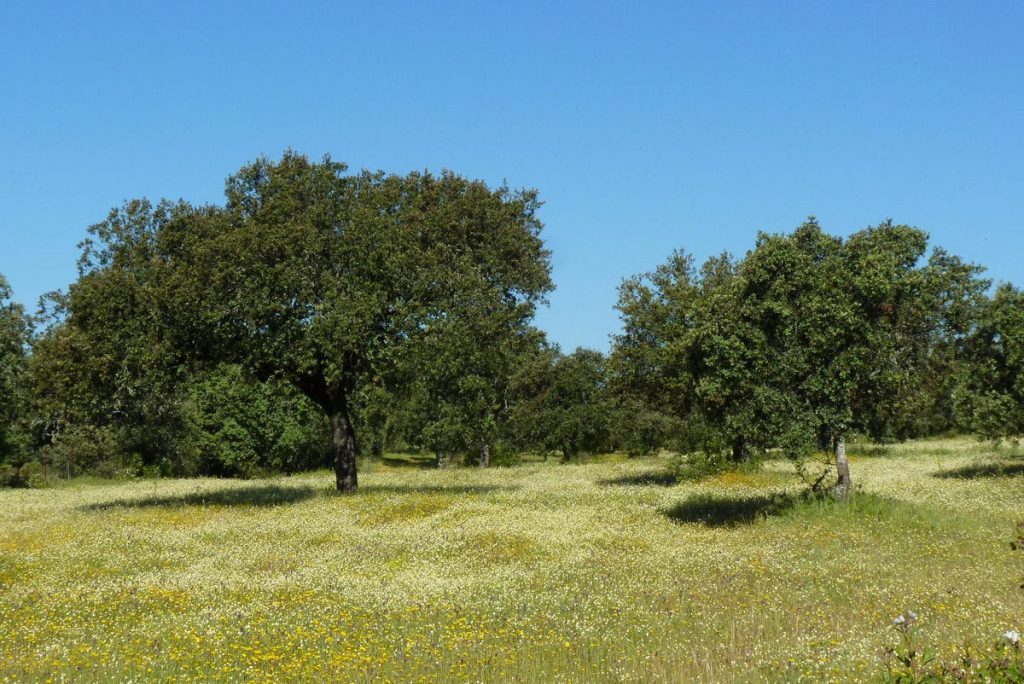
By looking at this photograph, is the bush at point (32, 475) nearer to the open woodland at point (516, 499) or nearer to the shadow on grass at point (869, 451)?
the open woodland at point (516, 499)

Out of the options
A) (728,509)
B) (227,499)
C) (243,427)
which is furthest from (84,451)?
(728,509)

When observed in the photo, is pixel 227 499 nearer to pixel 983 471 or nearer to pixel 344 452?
pixel 344 452

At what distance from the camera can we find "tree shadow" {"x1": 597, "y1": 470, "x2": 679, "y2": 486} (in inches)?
1521

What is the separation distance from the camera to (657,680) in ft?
34.9

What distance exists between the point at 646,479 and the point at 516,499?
10.9 meters

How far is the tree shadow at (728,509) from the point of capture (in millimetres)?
25656

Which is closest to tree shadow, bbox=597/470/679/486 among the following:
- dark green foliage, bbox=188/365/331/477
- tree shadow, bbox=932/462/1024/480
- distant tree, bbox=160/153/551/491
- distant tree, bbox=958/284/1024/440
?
distant tree, bbox=160/153/551/491

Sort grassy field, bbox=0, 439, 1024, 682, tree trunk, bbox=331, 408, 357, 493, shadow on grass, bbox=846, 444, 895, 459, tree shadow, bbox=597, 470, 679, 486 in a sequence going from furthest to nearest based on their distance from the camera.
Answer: shadow on grass, bbox=846, 444, 895, 459 → tree shadow, bbox=597, 470, 679, 486 → tree trunk, bbox=331, 408, 357, 493 → grassy field, bbox=0, 439, 1024, 682

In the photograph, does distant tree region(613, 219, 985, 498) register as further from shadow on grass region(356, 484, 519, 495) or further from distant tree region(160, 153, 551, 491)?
shadow on grass region(356, 484, 519, 495)

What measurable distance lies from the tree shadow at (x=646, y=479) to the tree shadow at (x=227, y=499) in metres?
13.1

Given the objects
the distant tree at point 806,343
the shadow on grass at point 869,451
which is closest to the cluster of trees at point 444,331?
the distant tree at point 806,343

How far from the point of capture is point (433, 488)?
38.4 metres

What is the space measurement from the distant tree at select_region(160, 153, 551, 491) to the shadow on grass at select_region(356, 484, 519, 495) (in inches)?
70.7

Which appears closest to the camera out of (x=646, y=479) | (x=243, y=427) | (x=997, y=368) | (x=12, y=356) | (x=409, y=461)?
(x=997, y=368)
